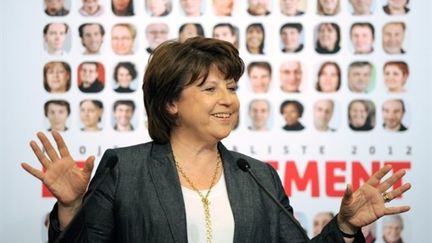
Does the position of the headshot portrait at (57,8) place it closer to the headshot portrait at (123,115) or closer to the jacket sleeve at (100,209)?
the headshot portrait at (123,115)

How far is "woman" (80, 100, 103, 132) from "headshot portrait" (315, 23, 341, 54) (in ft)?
3.15

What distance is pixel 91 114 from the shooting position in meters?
2.87

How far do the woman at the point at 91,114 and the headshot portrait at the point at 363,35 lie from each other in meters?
1.11

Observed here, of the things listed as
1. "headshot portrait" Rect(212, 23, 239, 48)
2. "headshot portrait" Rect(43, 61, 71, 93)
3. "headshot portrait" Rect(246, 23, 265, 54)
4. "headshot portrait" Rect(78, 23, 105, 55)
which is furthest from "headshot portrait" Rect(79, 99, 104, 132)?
"headshot portrait" Rect(246, 23, 265, 54)

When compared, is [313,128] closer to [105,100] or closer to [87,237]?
[105,100]

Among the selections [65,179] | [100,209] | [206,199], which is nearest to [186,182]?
[206,199]

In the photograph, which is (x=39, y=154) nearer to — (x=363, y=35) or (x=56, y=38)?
(x=56, y=38)

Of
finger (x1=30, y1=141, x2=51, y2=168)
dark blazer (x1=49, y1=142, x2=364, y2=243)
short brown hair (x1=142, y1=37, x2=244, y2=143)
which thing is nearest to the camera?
finger (x1=30, y1=141, x2=51, y2=168)

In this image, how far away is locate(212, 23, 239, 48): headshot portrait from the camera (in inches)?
112

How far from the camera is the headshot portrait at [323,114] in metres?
2.86

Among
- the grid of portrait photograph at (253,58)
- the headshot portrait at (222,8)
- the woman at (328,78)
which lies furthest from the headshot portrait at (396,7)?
the headshot portrait at (222,8)

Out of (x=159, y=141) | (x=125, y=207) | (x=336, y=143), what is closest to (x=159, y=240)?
(x=125, y=207)

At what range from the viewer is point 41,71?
2850mm

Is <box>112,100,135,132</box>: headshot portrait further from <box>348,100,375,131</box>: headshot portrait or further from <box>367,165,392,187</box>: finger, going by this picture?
<box>367,165,392,187</box>: finger
